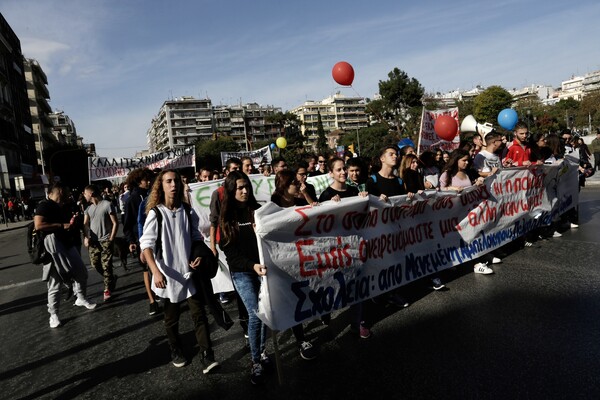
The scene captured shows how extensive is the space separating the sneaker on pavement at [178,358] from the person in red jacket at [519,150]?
19.0ft

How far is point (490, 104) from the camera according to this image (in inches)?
3049

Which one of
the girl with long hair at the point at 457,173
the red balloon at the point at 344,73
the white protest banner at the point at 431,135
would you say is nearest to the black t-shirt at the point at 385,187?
the girl with long hair at the point at 457,173

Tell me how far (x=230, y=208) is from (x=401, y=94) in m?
67.6

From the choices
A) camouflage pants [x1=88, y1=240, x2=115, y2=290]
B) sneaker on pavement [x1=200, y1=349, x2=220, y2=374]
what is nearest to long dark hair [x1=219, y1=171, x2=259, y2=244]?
sneaker on pavement [x1=200, y1=349, x2=220, y2=374]

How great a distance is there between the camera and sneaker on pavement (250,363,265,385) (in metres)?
3.40

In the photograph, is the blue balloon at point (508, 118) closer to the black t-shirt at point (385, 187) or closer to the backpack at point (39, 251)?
the black t-shirt at point (385, 187)

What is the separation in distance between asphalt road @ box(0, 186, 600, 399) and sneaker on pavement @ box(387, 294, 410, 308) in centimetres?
14

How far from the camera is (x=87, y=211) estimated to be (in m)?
6.64

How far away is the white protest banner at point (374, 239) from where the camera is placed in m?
3.53

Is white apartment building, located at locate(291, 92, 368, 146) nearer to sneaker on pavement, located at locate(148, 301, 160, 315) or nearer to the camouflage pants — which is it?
the camouflage pants

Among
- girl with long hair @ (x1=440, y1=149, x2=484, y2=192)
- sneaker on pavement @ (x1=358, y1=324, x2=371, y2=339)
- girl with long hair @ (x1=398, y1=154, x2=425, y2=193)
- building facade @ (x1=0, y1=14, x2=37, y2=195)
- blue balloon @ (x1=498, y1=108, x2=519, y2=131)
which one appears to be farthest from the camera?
building facade @ (x1=0, y1=14, x2=37, y2=195)

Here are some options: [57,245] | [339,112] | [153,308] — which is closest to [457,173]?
[153,308]

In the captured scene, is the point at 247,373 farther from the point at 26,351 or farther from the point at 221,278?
the point at 26,351

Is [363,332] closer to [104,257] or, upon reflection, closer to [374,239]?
[374,239]
